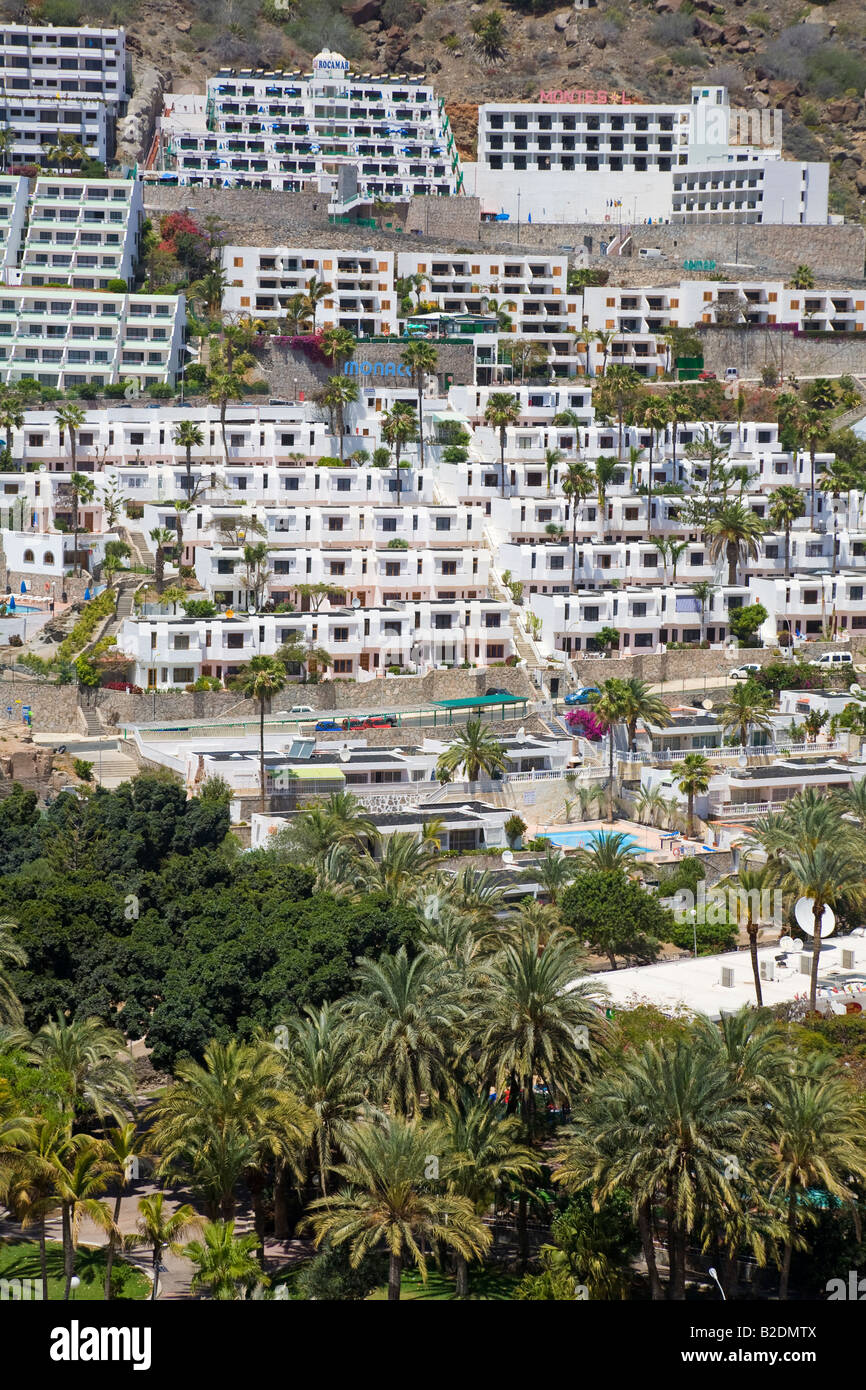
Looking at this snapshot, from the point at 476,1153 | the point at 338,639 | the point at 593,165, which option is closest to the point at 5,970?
the point at 476,1153

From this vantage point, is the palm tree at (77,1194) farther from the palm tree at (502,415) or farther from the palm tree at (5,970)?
the palm tree at (502,415)

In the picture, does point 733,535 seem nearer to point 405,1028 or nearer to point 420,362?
point 420,362

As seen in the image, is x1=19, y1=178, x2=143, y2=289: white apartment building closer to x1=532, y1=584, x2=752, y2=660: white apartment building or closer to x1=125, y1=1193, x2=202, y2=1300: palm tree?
x1=532, y1=584, x2=752, y2=660: white apartment building

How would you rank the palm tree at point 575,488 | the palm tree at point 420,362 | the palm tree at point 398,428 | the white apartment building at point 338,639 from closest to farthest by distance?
1. the white apartment building at point 338,639
2. the palm tree at point 575,488
3. the palm tree at point 398,428
4. the palm tree at point 420,362

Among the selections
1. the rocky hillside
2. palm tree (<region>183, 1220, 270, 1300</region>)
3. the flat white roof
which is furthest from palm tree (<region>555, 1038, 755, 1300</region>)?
the rocky hillside

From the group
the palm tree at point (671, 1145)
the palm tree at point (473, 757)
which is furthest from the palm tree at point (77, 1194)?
the palm tree at point (473, 757)
